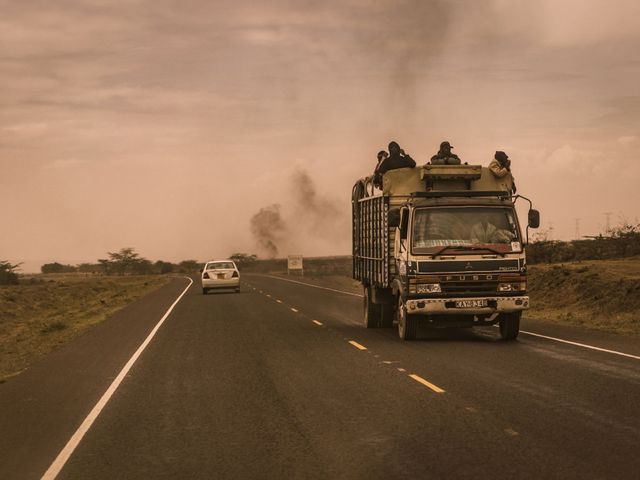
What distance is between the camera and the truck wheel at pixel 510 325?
17.1m

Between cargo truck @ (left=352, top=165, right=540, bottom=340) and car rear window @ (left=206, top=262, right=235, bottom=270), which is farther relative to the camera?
car rear window @ (left=206, top=262, right=235, bottom=270)

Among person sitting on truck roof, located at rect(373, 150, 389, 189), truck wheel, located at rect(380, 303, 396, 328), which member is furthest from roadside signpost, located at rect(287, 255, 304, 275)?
person sitting on truck roof, located at rect(373, 150, 389, 189)

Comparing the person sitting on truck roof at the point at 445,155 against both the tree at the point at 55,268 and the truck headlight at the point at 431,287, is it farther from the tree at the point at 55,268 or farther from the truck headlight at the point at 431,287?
the tree at the point at 55,268

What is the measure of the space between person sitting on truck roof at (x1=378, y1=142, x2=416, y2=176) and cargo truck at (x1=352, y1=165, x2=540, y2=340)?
88cm

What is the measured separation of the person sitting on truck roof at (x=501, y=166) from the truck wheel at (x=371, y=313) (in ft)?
15.0

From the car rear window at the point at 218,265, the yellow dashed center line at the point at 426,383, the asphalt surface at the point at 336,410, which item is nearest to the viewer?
the asphalt surface at the point at 336,410

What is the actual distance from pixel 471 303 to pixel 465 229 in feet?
4.69

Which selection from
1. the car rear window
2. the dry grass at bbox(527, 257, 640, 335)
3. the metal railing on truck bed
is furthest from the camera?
the car rear window

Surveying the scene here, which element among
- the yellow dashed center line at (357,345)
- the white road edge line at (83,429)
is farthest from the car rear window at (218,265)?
the white road edge line at (83,429)

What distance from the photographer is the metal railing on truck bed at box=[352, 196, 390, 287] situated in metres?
18.0

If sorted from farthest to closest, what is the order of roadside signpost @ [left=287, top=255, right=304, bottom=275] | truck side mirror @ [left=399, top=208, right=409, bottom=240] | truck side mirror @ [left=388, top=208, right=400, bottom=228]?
roadside signpost @ [left=287, top=255, right=304, bottom=275] < truck side mirror @ [left=388, top=208, right=400, bottom=228] < truck side mirror @ [left=399, top=208, right=409, bottom=240]

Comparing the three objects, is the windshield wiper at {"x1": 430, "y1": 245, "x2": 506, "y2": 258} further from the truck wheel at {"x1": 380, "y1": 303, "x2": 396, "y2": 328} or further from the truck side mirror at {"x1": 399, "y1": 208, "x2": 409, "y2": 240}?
the truck wheel at {"x1": 380, "y1": 303, "x2": 396, "y2": 328}

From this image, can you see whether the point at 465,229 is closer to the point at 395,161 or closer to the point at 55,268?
the point at 395,161

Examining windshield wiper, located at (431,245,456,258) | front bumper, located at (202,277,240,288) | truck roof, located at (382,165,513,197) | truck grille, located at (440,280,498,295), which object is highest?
truck roof, located at (382,165,513,197)
